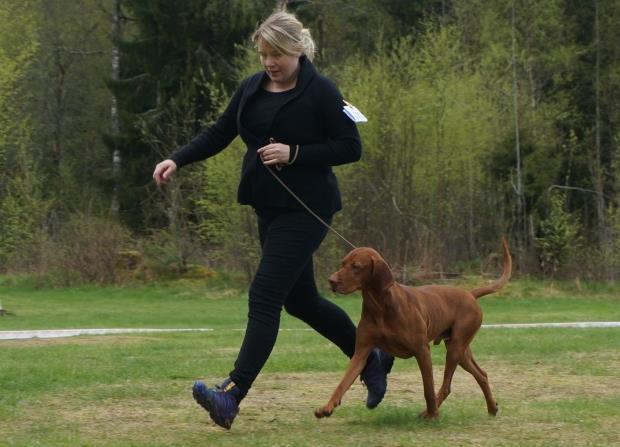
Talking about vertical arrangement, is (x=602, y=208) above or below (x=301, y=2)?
below

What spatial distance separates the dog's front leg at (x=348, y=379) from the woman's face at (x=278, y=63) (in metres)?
1.46

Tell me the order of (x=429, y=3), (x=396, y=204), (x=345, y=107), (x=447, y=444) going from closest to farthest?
(x=447, y=444) → (x=345, y=107) → (x=396, y=204) → (x=429, y=3)

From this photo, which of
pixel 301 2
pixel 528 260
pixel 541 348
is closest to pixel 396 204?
pixel 528 260

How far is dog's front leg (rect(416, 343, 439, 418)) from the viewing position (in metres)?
6.08

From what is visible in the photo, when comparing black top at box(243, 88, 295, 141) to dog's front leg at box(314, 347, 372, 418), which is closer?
dog's front leg at box(314, 347, 372, 418)

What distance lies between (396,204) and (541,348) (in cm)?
1645

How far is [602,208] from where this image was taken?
3691 cm

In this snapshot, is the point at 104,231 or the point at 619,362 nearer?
the point at 619,362

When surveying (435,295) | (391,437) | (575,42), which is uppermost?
(575,42)

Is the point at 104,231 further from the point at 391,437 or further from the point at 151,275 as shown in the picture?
the point at 391,437

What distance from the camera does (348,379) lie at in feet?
19.7

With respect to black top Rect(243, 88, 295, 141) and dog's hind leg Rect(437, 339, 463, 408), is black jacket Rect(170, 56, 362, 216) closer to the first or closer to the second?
black top Rect(243, 88, 295, 141)

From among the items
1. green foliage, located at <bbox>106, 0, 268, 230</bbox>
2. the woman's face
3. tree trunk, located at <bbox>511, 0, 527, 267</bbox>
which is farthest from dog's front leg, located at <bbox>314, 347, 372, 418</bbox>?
green foliage, located at <bbox>106, 0, 268, 230</bbox>

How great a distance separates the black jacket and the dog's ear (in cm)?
37
